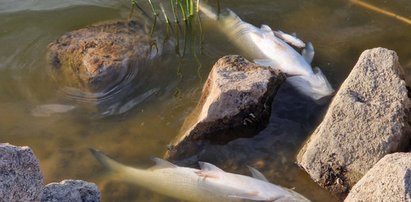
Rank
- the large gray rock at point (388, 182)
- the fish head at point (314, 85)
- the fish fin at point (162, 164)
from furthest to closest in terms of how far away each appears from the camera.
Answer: the fish head at point (314, 85), the fish fin at point (162, 164), the large gray rock at point (388, 182)

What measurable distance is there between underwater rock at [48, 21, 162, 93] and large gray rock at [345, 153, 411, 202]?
2.46 m

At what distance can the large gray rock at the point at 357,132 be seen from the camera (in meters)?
4.29

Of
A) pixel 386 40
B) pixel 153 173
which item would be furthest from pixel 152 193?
pixel 386 40

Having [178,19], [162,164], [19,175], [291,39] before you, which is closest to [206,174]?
[162,164]

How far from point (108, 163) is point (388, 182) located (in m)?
2.13

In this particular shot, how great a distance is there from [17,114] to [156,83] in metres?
1.22

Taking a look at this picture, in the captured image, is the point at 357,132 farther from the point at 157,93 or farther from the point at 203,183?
the point at 157,93

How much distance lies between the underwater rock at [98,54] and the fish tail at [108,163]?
743 millimetres

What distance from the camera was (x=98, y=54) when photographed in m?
5.49

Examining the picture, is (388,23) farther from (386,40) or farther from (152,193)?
(152,193)

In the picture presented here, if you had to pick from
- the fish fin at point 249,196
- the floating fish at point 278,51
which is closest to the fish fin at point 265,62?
the floating fish at point 278,51

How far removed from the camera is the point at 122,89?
5402 mm

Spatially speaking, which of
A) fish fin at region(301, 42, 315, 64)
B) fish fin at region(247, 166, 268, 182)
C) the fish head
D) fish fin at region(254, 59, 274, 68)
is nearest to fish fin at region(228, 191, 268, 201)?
fish fin at region(247, 166, 268, 182)

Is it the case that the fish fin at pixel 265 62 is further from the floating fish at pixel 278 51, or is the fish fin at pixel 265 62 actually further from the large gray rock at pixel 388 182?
the large gray rock at pixel 388 182
